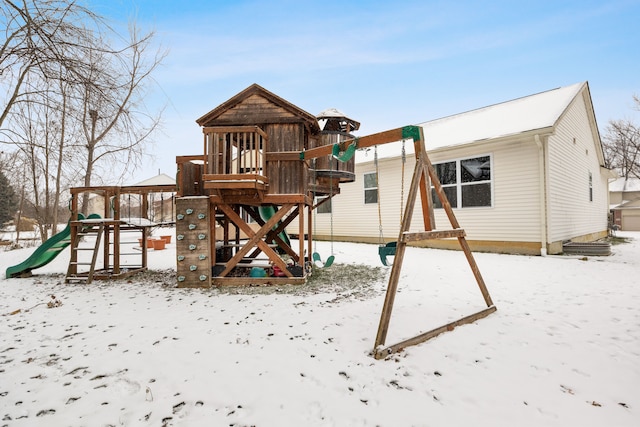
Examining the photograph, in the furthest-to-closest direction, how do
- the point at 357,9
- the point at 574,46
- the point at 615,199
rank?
the point at 615,199 < the point at 574,46 < the point at 357,9

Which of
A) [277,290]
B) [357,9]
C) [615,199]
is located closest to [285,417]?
[277,290]

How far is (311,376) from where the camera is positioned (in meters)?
2.60

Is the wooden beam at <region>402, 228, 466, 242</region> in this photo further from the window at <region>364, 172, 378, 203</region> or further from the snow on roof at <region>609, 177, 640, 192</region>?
the snow on roof at <region>609, 177, 640, 192</region>

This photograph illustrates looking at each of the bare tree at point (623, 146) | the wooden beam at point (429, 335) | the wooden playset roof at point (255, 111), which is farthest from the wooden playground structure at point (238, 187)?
the bare tree at point (623, 146)

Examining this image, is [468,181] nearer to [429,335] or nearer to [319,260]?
[319,260]

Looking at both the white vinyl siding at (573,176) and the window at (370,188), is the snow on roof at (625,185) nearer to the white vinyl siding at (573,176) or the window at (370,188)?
the white vinyl siding at (573,176)

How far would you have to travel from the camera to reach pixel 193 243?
5.97 m

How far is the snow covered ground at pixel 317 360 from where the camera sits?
211cm

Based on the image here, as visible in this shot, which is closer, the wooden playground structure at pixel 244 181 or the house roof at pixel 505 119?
the wooden playground structure at pixel 244 181

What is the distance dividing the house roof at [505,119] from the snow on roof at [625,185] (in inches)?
1123

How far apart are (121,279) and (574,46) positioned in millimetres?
24136

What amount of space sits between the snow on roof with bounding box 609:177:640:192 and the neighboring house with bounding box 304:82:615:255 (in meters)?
24.9

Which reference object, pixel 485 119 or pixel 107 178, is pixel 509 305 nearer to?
pixel 485 119

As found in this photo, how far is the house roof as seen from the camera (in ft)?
31.4
